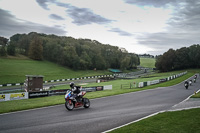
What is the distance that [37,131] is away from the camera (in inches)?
329

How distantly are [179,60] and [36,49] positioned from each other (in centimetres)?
8565

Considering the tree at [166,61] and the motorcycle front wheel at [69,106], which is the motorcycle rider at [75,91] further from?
the tree at [166,61]

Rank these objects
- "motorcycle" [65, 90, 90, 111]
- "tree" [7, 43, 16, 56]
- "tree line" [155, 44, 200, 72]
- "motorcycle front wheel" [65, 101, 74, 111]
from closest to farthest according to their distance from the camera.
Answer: "motorcycle" [65, 90, 90, 111] → "motorcycle front wheel" [65, 101, 74, 111] → "tree" [7, 43, 16, 56] → "tree line" [155, 44, 200, 72]

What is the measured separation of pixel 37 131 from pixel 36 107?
672cm

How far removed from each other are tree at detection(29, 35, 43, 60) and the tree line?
70637 millimetres

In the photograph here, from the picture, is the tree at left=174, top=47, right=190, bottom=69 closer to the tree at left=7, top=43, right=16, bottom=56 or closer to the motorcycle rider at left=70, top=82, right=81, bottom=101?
the tree at left=7, top=43, right=16, bottom=56

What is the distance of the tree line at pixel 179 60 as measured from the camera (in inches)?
4194

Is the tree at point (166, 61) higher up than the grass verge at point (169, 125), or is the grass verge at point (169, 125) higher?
the tree at point (166, 61)

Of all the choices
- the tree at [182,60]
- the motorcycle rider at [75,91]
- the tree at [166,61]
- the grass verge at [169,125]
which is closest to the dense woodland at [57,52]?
the tree at [166,61]

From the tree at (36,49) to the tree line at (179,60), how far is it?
232 ft

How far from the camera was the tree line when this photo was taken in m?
107

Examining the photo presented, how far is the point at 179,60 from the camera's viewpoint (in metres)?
109

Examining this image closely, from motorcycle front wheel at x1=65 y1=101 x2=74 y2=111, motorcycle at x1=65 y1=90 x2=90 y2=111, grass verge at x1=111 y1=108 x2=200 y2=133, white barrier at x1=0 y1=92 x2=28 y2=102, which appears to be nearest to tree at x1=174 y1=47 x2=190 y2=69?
white barrier at x1=0 y1=92 x2=28 y2=102

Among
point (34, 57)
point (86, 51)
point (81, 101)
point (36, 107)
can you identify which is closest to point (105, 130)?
point (81, 101)
